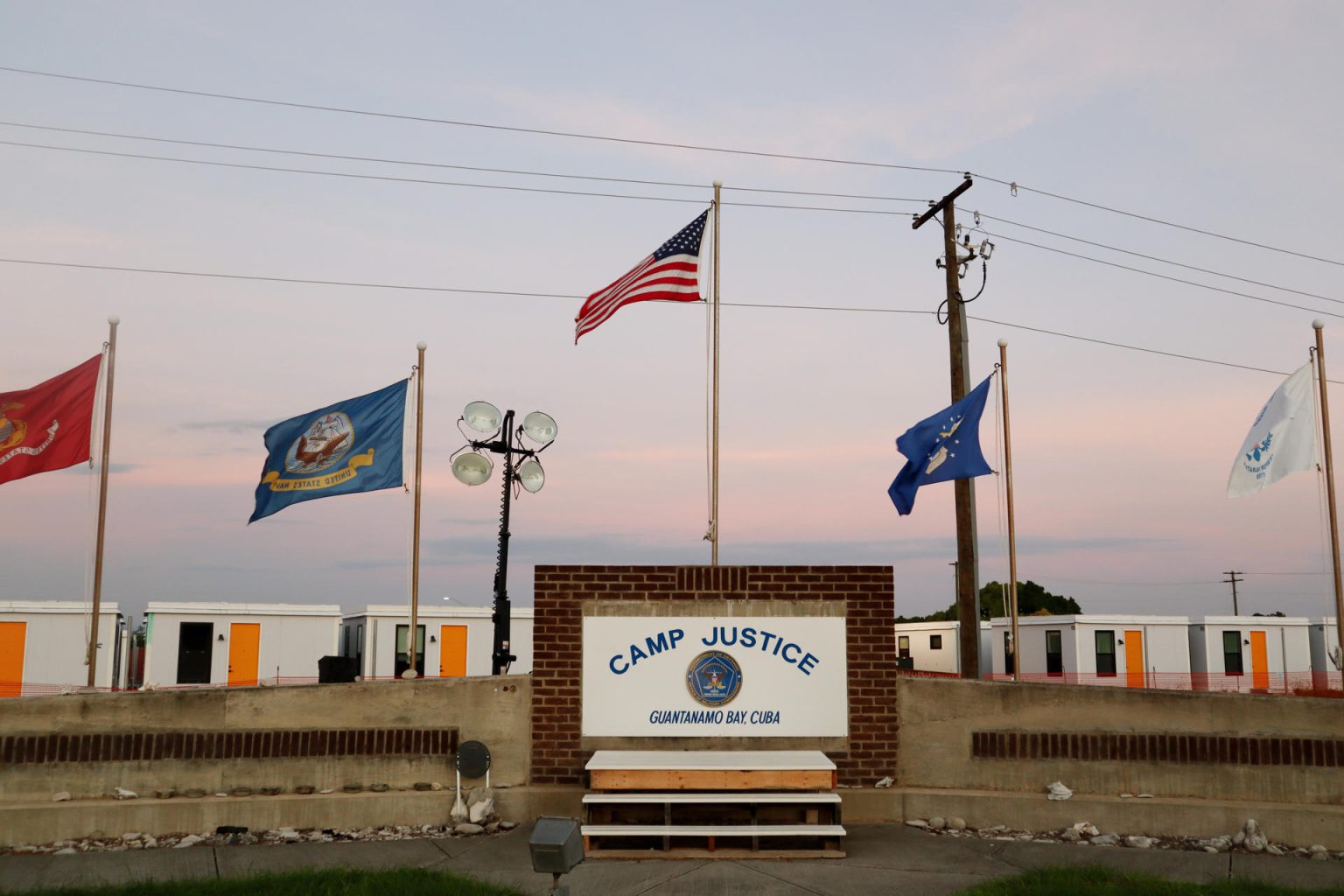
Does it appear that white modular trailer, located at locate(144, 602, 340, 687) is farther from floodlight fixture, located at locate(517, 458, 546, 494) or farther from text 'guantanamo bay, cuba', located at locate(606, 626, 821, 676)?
text 'guantanamo bay, cuba', located at locate(606, 626, 821, 676)

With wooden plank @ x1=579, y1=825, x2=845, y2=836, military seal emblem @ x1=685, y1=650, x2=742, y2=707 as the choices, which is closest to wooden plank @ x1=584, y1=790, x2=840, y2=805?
wooden plank @ x1=579, y1=825, x2=845, y2=836

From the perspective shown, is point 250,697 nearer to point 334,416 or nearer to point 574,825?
point 334,416

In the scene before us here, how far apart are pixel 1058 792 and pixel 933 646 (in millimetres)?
28509

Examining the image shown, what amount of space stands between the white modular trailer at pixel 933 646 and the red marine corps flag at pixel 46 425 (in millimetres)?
30075

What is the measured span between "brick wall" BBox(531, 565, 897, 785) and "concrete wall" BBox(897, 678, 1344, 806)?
42cm

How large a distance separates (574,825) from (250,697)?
7.69 m

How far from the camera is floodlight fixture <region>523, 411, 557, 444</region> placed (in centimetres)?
2117

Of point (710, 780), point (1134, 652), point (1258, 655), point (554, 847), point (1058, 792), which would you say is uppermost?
point (1134, 652)

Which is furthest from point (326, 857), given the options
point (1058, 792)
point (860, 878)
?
point (1058, 792)

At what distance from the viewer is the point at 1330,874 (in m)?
11.8

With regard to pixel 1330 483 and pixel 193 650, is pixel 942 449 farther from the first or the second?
pixel 193 650

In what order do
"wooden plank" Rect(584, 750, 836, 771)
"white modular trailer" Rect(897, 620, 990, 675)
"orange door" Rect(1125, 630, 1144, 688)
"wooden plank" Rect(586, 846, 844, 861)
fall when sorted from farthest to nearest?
1. "white modular trailer" Rect(897, 620, 990, 675)
2. "orange door" Rect(1125, 630, 1144, 688)
3. "wooden plank" Rect(584, 750, 836, 771)
4. "wooden plank" Rect(586, 846, 844, 861)

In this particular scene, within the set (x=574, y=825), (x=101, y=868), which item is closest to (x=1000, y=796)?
(x=574, y=825)

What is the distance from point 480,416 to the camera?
19.8 meters
